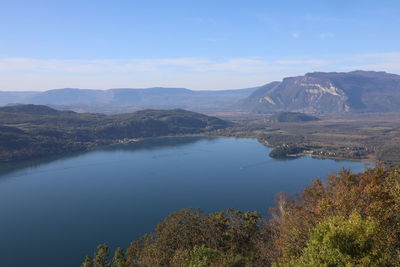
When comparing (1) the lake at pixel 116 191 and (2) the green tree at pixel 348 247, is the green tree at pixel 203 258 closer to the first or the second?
(2) the green tree at pixel 348 247

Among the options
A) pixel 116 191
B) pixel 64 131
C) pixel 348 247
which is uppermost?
pixel 348 247

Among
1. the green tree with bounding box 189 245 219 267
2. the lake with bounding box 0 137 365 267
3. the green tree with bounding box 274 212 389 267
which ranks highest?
the green tree with bounding box 274 212 389 267

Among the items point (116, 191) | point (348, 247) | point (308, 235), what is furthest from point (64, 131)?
point (348, 247)

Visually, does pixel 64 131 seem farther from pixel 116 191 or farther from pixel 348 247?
pixel 348 247

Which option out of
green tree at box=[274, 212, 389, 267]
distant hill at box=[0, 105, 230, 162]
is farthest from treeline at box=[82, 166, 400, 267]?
distant hill at box=[0, 105, 230, 162]

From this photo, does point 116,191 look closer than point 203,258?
No

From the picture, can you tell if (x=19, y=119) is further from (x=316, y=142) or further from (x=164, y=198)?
(x=316, y=142)

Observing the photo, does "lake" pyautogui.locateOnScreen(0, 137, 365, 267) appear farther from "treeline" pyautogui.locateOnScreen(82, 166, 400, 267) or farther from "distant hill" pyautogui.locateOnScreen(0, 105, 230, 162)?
"treeline" pyautogui.locateOnScreen(82, 166, 400, 267)
